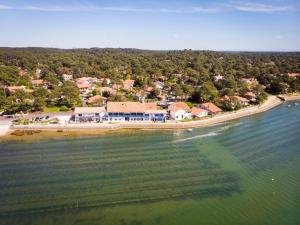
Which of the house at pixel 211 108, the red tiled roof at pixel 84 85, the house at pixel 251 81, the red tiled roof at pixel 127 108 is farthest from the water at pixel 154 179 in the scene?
the house at pixel 251 81

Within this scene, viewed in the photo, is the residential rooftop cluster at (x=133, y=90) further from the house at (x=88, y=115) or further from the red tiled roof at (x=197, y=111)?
the house at (x=88, y=115)


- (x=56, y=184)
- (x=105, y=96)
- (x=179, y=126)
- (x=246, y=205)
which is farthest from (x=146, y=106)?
(x=246, y=205)

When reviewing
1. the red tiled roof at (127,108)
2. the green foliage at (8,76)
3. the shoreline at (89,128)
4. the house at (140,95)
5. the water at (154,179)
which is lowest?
the water at (154,179)

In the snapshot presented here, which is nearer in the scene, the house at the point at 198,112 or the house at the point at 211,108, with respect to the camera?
the house at the point at 198,112

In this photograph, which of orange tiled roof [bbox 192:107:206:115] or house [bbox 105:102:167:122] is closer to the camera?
house [bbox 105:102:167:122]

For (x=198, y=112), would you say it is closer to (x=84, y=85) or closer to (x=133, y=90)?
(x=133, y=90)

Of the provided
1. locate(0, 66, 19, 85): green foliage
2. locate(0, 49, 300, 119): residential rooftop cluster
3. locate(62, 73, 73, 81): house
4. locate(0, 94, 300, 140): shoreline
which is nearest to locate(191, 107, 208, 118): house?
locate(0, 49, 300, 119): residential rooftop cluster

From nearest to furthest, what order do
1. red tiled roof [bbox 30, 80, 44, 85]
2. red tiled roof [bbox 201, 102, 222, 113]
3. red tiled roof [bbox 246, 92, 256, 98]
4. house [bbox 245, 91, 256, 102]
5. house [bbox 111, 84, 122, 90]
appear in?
red tiled roof [bbox 201, 102, 222, 113], house [bbox 245, 91, 256, 102], red tiled roof [bbox 246, 92, 256, 98], house [bbox 111, 84, 122, 90], red tiled roof [bbox 30, 80, 44, 85]

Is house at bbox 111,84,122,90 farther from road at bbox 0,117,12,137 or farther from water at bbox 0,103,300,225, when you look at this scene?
water at bbox 0,103,300,225
